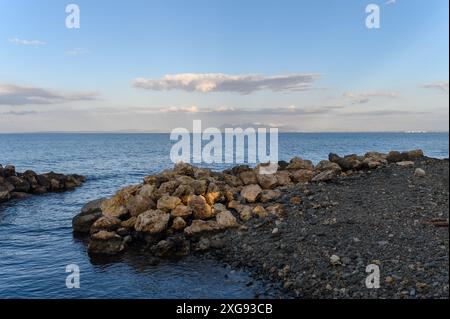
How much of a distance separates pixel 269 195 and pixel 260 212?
2.95 meters

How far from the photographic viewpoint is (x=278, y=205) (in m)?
26.0

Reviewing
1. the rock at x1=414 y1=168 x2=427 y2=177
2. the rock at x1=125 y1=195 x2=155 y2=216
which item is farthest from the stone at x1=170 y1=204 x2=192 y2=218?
the rock at x1=414 y1=168 x2=427 y2=177

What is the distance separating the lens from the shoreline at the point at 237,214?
20625 millimetres

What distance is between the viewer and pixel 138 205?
91.2ft

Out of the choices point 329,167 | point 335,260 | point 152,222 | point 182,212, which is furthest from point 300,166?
point 335,260

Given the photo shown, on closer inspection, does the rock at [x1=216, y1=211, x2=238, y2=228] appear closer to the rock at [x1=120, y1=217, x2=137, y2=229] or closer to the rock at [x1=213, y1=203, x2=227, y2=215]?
the rock at [x1=213, y1=203, x2=227, y2=215]

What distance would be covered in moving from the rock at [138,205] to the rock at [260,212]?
6.51 m

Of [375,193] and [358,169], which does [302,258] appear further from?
[358,169]

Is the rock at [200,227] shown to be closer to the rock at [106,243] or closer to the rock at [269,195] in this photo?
the rock at [106,243]

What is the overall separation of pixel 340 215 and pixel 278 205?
12.7 ft

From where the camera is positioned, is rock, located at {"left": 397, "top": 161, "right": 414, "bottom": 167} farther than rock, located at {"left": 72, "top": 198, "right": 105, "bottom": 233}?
Yes

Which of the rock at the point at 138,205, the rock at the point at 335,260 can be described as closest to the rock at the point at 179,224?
the rock at the point at 138,205

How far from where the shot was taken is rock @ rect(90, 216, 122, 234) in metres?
26.3

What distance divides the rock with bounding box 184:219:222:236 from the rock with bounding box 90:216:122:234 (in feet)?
14.5
